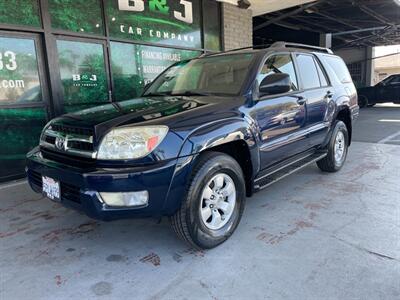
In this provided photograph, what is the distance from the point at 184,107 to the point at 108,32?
4049mm

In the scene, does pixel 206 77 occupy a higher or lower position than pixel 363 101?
higher

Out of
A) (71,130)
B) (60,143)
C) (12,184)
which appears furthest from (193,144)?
(12,184)

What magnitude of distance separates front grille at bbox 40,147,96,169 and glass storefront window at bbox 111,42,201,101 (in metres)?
3.63

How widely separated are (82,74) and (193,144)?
399cm

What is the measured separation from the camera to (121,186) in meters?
2.32

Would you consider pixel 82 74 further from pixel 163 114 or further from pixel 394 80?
pixel 394 80

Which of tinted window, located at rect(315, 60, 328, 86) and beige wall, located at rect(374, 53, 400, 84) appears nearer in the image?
tinted window, located at rect(315, 60, 328, 86)

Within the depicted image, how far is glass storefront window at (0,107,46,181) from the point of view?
16.2ft

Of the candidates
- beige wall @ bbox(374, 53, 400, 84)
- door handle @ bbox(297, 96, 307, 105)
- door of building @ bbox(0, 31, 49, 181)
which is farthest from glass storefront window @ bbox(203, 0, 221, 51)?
beige wall @ bbox(374, 53, 400, 84)

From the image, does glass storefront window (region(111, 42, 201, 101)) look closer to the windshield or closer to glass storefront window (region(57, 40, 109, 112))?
glass storefront window (region(57, 40, 109, 112))

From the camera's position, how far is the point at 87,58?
5816mm

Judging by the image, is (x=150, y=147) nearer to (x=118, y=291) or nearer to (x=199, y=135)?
(x=199, y=135)

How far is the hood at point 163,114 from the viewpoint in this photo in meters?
2.49

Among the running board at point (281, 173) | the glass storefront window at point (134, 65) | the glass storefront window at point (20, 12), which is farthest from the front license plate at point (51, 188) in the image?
the glass storefront window at point (134, 65)
